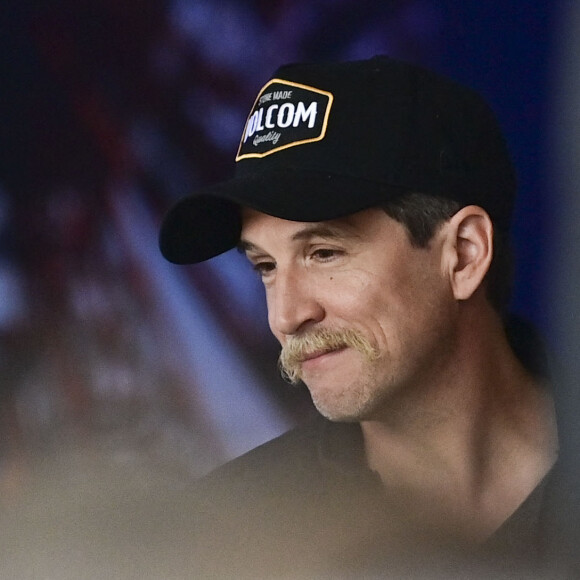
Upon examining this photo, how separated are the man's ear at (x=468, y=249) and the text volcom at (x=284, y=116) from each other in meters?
0.22

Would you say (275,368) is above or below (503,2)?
below

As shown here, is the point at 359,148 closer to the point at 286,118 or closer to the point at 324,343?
the point at 286,118

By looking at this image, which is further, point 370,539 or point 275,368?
point 275,368

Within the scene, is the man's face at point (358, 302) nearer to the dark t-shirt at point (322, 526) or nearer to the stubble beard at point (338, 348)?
the stubble beard at point (338, 348)

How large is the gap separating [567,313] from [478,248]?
14 centimetres

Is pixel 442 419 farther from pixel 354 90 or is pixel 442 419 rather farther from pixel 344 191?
pixel 354 90

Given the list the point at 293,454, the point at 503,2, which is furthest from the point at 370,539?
the point at 503,2

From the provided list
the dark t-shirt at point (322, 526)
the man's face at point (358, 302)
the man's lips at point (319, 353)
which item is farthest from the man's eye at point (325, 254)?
the dark t-shirt at point (322, 526)

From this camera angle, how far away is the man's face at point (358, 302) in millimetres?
1074

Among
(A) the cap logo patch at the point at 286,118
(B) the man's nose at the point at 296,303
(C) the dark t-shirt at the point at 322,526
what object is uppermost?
(A) the cap logo patch at the point at 286,118

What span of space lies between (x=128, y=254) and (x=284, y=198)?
0.90 feet

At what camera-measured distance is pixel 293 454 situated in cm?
121

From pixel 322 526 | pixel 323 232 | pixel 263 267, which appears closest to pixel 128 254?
pixel 263 267

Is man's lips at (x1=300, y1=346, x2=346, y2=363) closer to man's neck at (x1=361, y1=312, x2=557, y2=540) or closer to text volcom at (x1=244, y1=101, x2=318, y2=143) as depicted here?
Answer: man's neck at (x1=361, y1=312, x2=557, y2=540)
